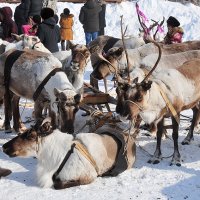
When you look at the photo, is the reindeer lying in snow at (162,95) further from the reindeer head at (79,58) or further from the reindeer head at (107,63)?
the reindeer head at (107,63)

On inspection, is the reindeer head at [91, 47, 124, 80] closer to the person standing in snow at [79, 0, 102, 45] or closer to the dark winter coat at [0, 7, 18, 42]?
the dark winter coat at [0, 7, 18, 42]

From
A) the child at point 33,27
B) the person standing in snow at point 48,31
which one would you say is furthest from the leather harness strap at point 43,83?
the child at point 33,27

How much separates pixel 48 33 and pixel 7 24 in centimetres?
106

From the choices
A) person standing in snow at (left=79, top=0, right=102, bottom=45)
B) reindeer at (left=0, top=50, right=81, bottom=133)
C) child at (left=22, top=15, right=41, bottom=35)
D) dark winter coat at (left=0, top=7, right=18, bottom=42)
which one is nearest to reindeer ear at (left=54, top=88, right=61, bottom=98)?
reindeer at (left=0, top=50, right=81, bottom=133)

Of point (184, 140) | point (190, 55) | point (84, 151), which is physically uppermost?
point (190, 55)

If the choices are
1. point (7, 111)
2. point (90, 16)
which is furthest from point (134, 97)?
point (90, 16)

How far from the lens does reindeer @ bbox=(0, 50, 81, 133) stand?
575 centimetres

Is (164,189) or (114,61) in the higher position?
(114,61)

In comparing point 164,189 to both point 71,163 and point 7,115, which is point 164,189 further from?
point 7,115

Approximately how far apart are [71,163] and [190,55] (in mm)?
3047

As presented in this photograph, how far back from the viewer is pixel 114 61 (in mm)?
7785

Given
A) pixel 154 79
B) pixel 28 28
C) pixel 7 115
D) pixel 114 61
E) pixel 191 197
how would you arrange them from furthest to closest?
1. pixel 28 28
2. pixel 114 61
3. pixel 7 115
4. pixel 154 79
5. pixel 191 197

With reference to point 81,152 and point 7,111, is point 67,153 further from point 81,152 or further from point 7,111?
point 7,111

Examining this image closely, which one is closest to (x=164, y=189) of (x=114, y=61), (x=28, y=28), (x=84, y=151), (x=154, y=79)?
(x=84, y=151)
